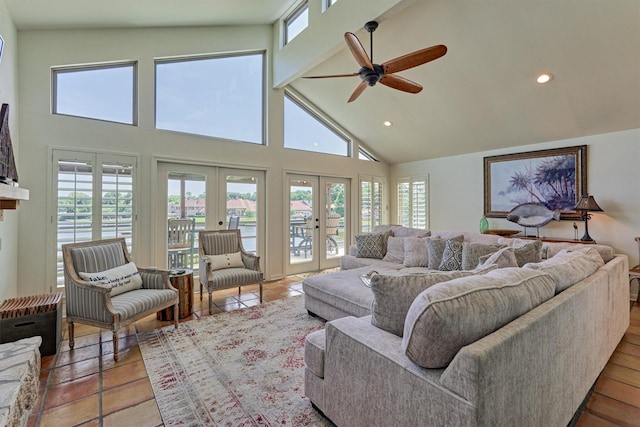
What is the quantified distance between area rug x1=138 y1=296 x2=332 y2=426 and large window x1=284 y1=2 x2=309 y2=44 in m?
4.28

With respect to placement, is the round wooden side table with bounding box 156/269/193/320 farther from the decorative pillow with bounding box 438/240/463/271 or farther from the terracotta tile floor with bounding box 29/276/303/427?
the decorative pillow with bounding box 438/240/463/271

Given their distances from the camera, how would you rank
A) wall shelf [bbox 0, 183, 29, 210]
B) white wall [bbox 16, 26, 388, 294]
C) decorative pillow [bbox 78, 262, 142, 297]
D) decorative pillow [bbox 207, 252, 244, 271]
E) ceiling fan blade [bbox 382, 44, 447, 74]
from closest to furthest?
wall shelf [bbox 0, 183, 29, 210] < ceiling fan blade [bbox 382, 44, 447, 74] < decorative pillow [bbox 78, 262, 142, 297] < white wall [bbox 16, 26, 388, 294] < decorative pillow [bbox 207, 252, 244, 271]

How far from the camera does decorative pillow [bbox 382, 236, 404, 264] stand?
436 centimetres

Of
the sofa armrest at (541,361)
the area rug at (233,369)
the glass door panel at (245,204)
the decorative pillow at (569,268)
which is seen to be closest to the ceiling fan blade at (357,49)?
the decorative pillow at (569,268)

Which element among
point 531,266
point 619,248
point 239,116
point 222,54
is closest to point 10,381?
point 531,266

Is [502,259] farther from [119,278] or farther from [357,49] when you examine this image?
[119,278]

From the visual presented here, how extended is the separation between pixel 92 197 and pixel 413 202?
5.77 meters

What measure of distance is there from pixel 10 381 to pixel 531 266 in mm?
2862

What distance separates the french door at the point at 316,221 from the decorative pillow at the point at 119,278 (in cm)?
270

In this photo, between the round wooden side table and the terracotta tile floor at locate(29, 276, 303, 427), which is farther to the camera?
the round wooden side table

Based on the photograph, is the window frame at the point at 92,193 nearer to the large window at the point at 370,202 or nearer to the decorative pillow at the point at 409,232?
the decorative pillow at the point at 409,232

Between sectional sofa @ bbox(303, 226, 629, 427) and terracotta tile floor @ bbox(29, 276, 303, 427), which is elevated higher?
sectional sofa @ bbox(303, 226, 629, 427)

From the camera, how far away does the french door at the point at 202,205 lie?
4.24 meters

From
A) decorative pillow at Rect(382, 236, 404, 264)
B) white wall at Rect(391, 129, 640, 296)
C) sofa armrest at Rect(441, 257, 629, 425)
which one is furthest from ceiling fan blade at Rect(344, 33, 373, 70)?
white wall at Rect(391, 129, 640, 296)
